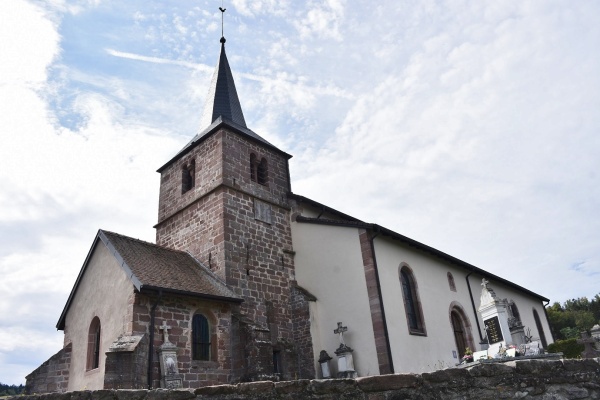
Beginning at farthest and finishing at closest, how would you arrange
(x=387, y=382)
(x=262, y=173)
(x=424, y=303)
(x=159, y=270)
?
(x=262, y=173)
(x=424, y=303)
(x=159, y=270)
(x=387, y=382)

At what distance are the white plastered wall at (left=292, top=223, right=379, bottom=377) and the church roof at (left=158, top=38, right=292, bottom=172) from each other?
5056 mm

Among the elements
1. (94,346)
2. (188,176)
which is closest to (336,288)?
(94,346)

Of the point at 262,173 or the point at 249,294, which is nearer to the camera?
the point at 249,294

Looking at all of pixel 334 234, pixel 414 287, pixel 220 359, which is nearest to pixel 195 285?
pixel 220 359

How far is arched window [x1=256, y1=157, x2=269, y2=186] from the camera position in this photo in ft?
62.7

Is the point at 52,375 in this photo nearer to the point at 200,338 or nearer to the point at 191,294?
the point at 200,338


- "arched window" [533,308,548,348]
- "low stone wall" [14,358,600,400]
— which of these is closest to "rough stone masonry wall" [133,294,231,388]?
"low stone wall" [14,358,600,400]

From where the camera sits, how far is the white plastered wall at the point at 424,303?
1494cm

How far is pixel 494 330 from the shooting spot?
13297 mm

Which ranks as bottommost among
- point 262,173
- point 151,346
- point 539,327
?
point 151,346

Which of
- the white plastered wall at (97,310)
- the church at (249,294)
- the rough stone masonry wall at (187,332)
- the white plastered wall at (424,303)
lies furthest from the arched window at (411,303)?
the white plastered wall at (97,310)

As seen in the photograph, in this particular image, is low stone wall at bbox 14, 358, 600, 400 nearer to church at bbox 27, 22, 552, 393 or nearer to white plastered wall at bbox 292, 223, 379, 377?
church at bbox 27, 22, 552, 393

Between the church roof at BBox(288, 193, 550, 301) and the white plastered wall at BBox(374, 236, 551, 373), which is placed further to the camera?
the church roof at BBox(288, 193, 550, 301)

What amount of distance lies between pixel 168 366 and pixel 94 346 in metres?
3.36
